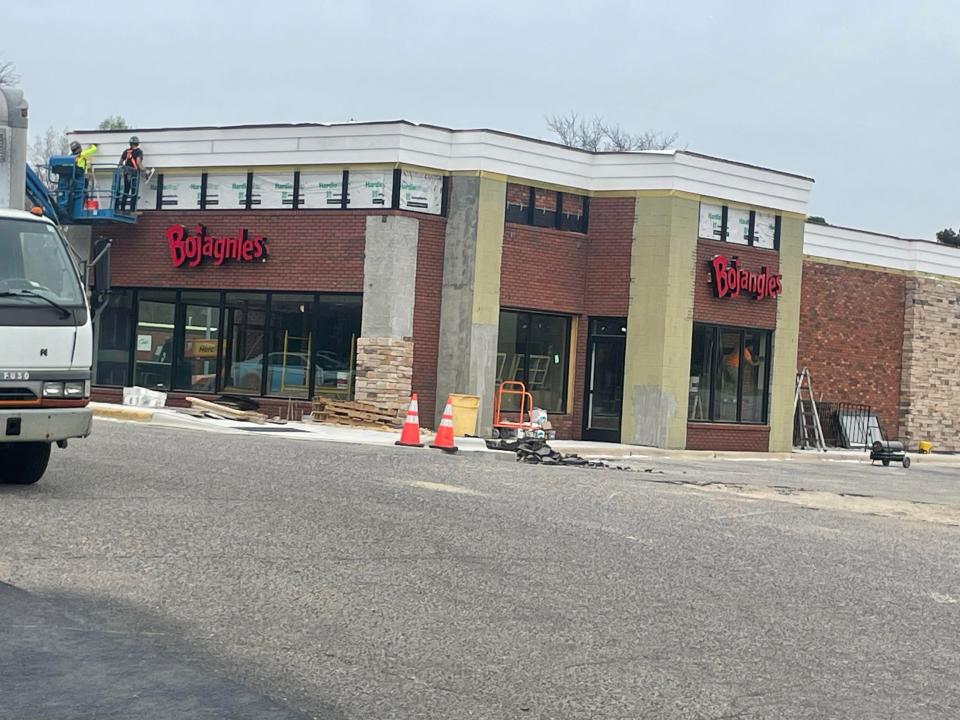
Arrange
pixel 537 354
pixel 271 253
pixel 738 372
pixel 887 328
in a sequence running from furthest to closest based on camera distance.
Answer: pixel 887 328 → pixel 738 372 → pixel 537 354 → pixel 271 253

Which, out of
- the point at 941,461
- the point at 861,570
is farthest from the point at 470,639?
the point at 941,461

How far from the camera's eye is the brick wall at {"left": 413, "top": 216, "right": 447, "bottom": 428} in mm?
27500

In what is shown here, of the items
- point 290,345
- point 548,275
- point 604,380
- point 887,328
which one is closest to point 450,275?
point 548,275

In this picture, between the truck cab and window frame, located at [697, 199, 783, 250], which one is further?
window frame, located at [697, 199, 783, 250]

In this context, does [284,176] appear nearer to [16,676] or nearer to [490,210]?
[490,210]

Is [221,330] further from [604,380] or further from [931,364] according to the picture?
[931,364]

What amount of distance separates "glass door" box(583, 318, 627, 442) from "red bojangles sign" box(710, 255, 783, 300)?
2.53m

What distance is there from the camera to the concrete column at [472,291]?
27.5 metres

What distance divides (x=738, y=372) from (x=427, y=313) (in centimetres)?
845

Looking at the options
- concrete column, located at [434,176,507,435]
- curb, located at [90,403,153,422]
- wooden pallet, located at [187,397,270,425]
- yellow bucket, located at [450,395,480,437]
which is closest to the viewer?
curb, located at [90,403,153,422]

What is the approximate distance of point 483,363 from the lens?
27719mm

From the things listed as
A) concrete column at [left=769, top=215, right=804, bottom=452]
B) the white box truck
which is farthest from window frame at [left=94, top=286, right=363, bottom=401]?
the white box truck

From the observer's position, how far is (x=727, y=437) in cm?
3105

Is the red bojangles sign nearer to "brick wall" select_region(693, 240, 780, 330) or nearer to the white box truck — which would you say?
"brick wall" select_region(693, 240, 780, 330)
